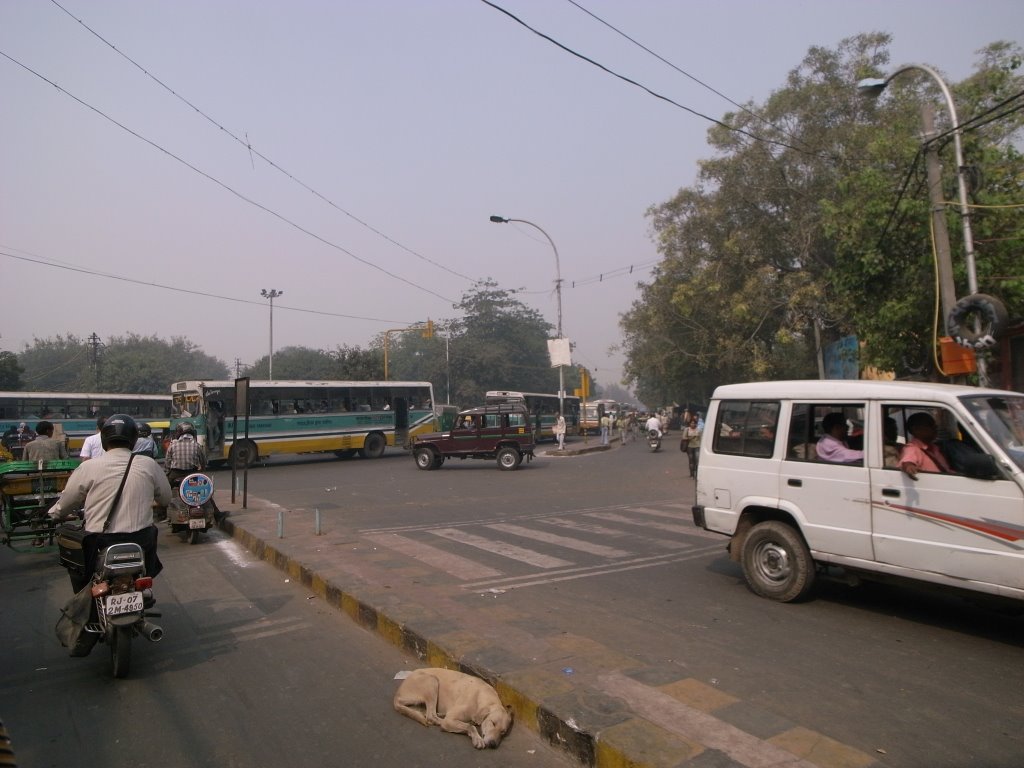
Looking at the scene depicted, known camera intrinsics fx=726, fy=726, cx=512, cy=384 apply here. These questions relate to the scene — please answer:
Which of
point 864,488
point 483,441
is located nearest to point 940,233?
point 864,488

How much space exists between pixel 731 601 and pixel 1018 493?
2.63 meters

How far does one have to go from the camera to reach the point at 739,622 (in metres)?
6.06

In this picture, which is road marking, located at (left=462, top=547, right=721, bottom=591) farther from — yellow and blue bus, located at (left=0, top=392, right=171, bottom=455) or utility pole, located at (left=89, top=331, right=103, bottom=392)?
utility pole, located at (left=89, top=331, right=103, bottom=392)

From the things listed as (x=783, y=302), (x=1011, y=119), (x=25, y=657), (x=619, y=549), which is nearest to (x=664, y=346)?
(x=783, y=302)

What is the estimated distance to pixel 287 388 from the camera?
26344 millimetres

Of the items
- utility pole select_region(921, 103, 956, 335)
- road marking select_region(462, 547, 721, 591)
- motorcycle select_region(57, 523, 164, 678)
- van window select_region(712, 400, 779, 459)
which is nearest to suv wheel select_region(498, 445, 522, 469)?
road marking select_region(462, 547, 721, 591)

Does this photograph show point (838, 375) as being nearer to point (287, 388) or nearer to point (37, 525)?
point (287, 388)

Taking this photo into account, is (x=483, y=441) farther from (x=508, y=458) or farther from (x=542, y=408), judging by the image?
(x=542, y=408)

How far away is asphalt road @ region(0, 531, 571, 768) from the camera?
12.9 feet

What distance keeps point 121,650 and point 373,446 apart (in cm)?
2472

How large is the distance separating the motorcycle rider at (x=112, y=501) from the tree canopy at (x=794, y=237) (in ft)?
44.7

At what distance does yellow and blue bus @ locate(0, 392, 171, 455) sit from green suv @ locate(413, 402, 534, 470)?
1026 centimetres

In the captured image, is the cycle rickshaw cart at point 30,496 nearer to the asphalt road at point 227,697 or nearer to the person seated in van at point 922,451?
the asphalt road at point 227,697

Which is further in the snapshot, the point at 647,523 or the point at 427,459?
the point at 427,459
